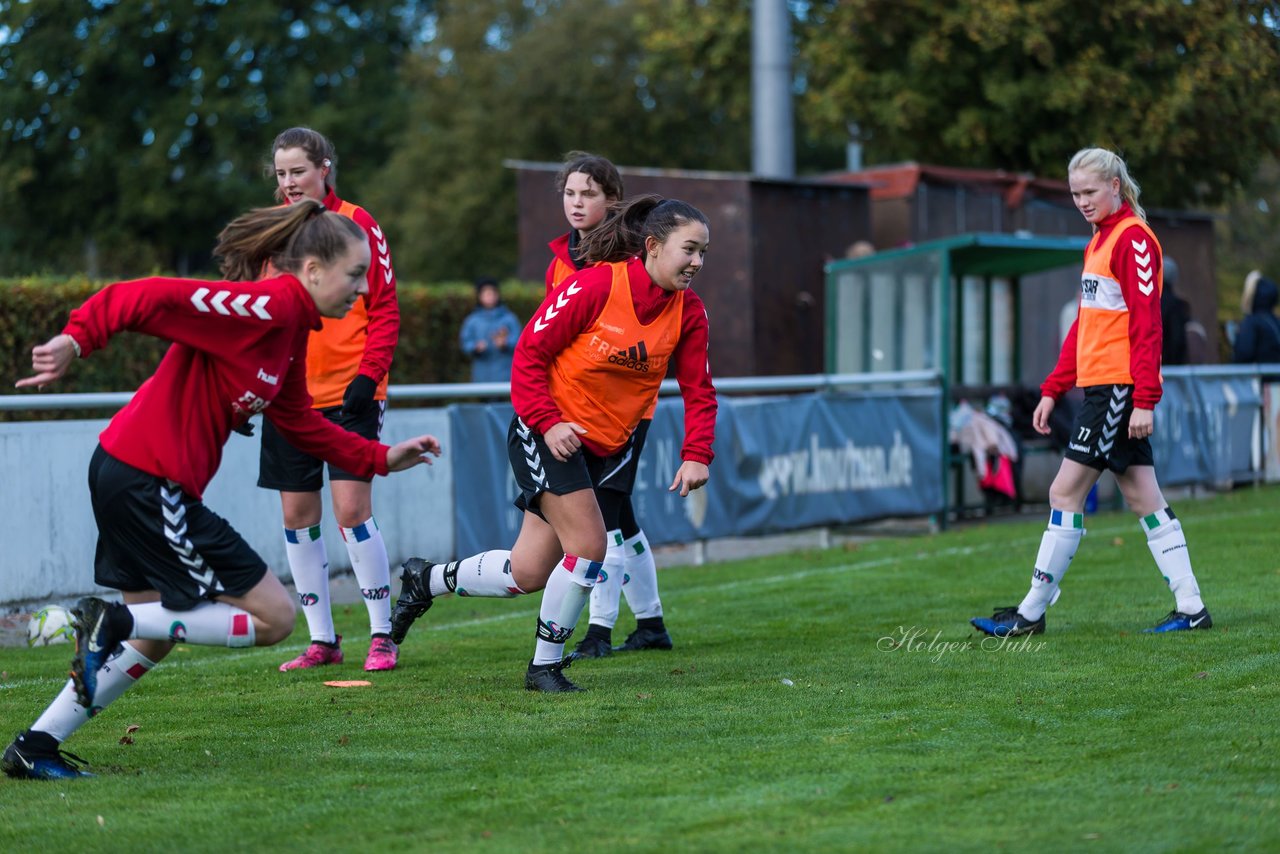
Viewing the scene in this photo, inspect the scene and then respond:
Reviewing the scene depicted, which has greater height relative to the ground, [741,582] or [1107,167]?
[1107,167]

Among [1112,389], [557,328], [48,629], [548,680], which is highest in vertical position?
[557,328]

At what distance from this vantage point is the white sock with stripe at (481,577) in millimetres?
6285

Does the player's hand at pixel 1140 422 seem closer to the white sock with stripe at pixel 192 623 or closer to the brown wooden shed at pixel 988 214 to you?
the white sock with stripe at pixel 192 623

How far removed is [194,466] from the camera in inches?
184

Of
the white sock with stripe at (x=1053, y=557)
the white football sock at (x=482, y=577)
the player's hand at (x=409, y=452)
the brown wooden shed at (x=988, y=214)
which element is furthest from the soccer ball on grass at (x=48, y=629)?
the brown wooden shed at (x=988, y=214)

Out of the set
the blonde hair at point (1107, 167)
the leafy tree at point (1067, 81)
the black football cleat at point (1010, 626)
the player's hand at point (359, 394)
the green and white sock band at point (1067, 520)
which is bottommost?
the black football cleat at point (1010, 626)

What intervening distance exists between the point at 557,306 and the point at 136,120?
35.0 metres

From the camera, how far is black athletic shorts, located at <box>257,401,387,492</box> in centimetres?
667

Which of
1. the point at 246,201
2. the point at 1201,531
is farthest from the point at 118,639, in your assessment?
the point at 246,201

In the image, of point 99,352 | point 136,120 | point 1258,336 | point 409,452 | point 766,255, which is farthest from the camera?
point 136,120

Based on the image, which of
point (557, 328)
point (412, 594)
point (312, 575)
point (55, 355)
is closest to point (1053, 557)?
point (557, 328)

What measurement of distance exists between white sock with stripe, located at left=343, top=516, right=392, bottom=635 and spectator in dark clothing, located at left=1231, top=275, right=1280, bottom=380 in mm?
13022

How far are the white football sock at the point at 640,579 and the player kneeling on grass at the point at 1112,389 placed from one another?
1.48 m

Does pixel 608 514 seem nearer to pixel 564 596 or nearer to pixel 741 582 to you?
pixel 564 596
